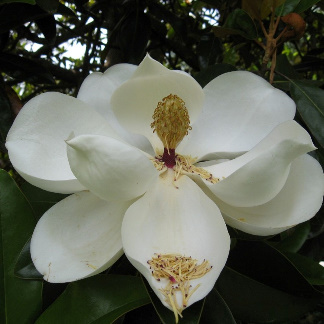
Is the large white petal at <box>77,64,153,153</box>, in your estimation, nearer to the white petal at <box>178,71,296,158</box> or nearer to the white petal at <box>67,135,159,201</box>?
the white petal at <box>178,71,296,158</box>

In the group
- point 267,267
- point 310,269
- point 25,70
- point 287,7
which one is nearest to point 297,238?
point 310,269

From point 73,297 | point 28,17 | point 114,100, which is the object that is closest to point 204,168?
point 114,100

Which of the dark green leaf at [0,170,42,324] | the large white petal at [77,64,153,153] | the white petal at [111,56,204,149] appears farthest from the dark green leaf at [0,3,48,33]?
the dark green leaf at [0,170,42,324]

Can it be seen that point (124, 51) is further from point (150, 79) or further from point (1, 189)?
point (1, 189)

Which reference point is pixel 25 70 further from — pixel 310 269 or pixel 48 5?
pixel 310 269

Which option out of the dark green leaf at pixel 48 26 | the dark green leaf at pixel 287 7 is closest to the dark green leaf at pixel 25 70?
the dark green leaf at pixel 48 26

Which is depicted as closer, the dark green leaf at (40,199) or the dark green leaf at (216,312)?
the dark green leaf at (216,312)

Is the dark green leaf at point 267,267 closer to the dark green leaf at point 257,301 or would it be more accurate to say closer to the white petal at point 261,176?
the dark green leaf at point 257,301
